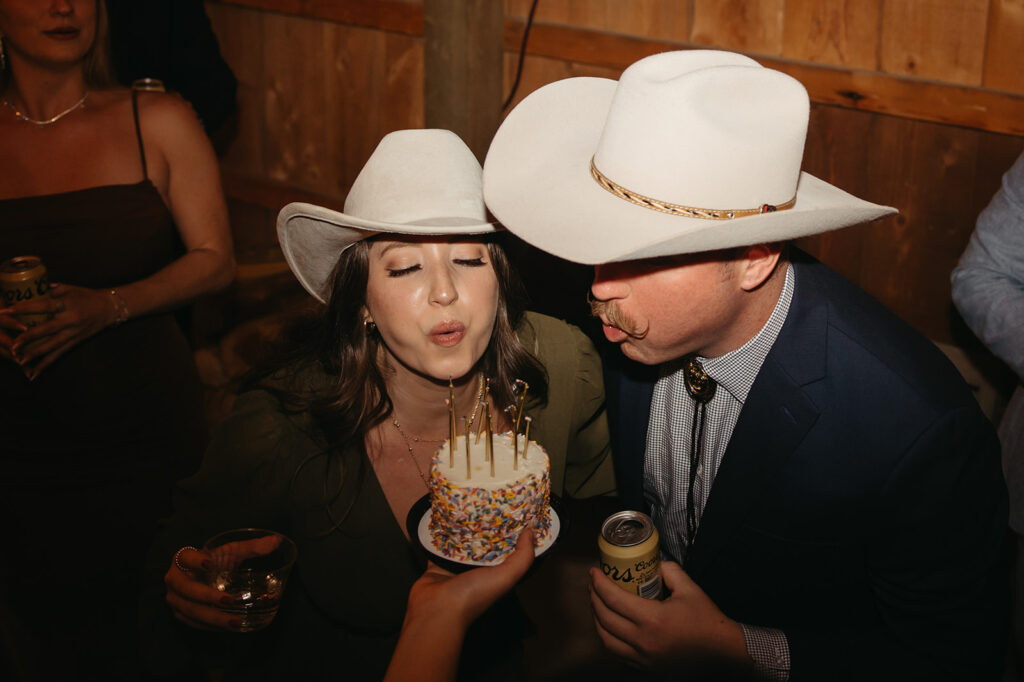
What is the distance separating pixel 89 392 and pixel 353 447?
122 centimetres

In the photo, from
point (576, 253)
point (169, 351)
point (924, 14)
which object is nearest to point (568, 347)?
point (576, 253)

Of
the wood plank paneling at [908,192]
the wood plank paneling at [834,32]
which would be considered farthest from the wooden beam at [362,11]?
the wood plank paneling at [908,192]

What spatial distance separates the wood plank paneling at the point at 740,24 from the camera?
4160 millimetres

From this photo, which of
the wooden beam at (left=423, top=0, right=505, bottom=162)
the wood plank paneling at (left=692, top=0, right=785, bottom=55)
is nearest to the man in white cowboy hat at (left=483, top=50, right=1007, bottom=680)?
the wood plank paneling at (left=692, top=0, right=785, bottom=55)

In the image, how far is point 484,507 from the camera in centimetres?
194

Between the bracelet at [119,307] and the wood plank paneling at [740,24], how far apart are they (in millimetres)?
2915

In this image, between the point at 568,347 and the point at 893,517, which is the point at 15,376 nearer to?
the point at 568,347

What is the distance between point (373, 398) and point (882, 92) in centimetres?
271

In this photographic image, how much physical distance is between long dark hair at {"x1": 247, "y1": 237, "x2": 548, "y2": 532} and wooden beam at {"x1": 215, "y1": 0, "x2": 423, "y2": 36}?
3.73 metres

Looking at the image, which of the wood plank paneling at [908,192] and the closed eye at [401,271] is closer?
the closed eye at [401,271]

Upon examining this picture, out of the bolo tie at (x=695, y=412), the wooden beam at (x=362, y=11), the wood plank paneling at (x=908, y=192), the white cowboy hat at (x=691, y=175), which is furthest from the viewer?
the wooden beam at (x=362, y=11)

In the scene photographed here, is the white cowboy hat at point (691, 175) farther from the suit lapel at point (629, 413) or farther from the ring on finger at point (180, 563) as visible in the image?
the ring on finger at point (180, 563)

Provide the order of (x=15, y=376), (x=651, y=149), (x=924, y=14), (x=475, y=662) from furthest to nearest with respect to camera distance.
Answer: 1. (x=924, y=14)
2. (x=15, y=376)
3. (x=475, y=662)
4. (x=651, y=149)

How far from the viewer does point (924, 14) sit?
12.2 feet
